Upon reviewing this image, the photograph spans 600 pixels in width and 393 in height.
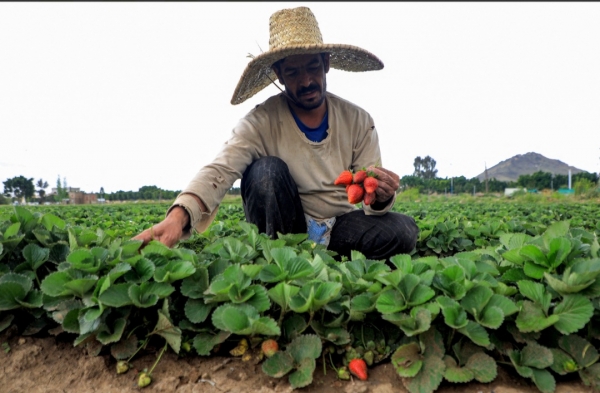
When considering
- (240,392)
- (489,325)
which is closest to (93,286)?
(240,392)

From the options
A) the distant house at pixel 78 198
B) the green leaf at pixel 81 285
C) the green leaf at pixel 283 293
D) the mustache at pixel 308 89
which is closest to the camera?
the green leaf at pixel 283 293

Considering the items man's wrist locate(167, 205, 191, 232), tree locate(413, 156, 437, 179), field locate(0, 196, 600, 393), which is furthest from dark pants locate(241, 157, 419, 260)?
tree locate(413, 156, 437, 179)

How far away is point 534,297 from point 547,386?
0.28 meters

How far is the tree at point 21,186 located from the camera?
55.3 metres

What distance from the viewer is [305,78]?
2982 millimetres

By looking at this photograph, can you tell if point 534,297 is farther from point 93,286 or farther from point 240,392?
point 93,286

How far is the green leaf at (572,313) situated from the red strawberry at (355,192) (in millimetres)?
1328

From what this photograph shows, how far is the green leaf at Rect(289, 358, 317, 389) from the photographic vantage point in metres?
1.40

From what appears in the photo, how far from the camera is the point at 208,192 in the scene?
2525mm

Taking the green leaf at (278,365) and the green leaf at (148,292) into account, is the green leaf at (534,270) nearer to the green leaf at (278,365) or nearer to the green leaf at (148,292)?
the green leaf at (278,365)

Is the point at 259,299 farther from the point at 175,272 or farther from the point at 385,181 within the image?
the point at 385,181

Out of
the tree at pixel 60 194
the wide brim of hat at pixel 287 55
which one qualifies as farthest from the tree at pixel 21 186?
the wide brim of hat at pixel 287 55

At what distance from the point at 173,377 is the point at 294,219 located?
1644mm

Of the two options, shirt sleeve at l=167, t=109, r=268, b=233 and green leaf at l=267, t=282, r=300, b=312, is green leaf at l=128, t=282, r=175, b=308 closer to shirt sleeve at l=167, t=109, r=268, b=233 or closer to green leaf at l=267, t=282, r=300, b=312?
green leaf at l=267, t=282, r=300, b=312
